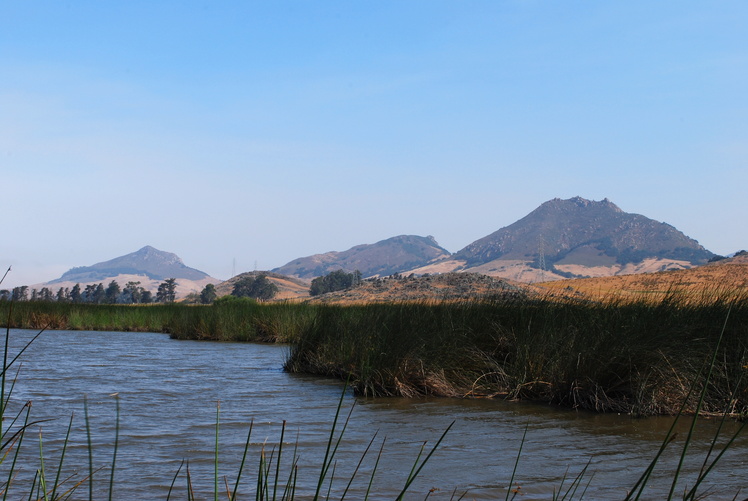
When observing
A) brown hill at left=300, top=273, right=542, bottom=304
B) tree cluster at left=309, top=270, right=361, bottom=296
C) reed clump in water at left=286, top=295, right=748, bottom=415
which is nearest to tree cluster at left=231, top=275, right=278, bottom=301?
tree cluster at left=309, top=270, right=361, bottom=296

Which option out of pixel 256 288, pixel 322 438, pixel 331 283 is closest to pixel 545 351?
pixel 322 438

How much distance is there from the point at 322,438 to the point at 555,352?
321cm

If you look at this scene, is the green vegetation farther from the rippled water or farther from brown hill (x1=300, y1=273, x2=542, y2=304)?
brown hill (x1=300, y1=273, x2=542, y2=304)

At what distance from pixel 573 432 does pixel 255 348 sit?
1045cm

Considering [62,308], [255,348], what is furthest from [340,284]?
[255,348]

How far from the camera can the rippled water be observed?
Result: 4.41 metres

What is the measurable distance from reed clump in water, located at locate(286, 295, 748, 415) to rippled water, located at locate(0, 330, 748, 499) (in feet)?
1.20

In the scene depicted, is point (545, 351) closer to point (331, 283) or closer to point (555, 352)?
point (555, 352)

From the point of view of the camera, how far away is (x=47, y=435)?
5613mm

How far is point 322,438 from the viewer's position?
18.9 feet

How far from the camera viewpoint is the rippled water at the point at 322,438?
441 centimetres

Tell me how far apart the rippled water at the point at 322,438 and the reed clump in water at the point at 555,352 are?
37 cm

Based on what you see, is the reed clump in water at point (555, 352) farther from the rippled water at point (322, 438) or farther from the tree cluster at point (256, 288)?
the tree cluster at point (256, 288)

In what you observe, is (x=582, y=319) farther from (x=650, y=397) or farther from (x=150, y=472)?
(x=150, y=472)
